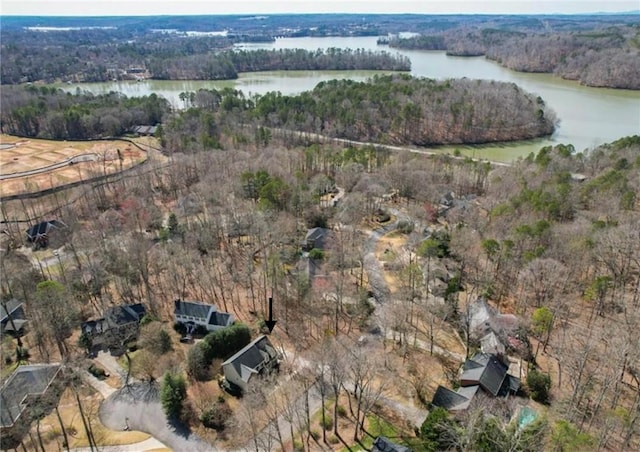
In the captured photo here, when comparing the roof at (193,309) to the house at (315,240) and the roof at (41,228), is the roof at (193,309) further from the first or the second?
the roof at (41,228)

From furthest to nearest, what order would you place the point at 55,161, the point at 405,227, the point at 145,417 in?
the point at 55,161
the point at 405,227
the point at 145,417

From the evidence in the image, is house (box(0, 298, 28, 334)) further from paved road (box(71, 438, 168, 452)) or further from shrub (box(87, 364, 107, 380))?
paved road (box(71, 438, 168, 452))

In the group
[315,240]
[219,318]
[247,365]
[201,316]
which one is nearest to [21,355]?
[201,316]

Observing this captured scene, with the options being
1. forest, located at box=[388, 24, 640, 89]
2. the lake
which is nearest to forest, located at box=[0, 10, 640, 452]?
the lake

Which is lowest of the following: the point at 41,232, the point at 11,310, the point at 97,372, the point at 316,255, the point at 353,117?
the point at 97,372

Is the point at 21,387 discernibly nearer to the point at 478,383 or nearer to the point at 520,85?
the point at 478,383

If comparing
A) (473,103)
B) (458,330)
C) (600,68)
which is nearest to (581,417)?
(458,330)

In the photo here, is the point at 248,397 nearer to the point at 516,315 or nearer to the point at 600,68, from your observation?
the point at 516,315

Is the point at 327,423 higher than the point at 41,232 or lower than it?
lower
